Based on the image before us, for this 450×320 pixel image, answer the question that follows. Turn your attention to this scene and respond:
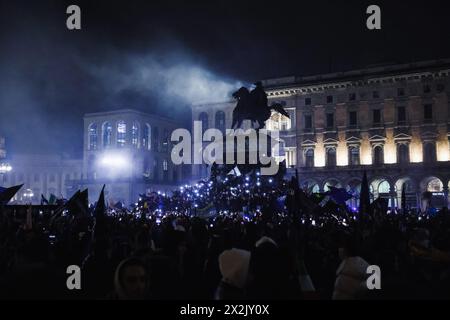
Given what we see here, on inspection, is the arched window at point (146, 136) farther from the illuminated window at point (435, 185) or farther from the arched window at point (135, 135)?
the illuminated window at point (435, 185)

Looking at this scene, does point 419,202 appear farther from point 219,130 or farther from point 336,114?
point 219,130

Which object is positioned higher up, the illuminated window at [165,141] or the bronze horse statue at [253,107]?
the illuminated window at [165,141]

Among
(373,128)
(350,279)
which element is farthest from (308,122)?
(350,279)

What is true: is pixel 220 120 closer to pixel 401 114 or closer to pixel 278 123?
pixel 278 123

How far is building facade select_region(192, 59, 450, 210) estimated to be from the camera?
163 ft

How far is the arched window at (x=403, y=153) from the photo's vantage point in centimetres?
5106

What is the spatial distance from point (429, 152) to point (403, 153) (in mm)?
2375

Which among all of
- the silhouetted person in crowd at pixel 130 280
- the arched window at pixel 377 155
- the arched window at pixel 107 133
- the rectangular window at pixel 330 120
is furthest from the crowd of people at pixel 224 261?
the arched window at pixel 107 133

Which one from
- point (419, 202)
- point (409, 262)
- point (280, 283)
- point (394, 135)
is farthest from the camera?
point (394, 135)

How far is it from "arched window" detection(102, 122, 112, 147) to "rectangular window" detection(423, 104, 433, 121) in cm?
4098

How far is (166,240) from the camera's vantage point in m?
9.59

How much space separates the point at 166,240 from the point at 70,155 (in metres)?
77.4

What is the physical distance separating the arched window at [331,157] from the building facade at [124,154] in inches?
1007
